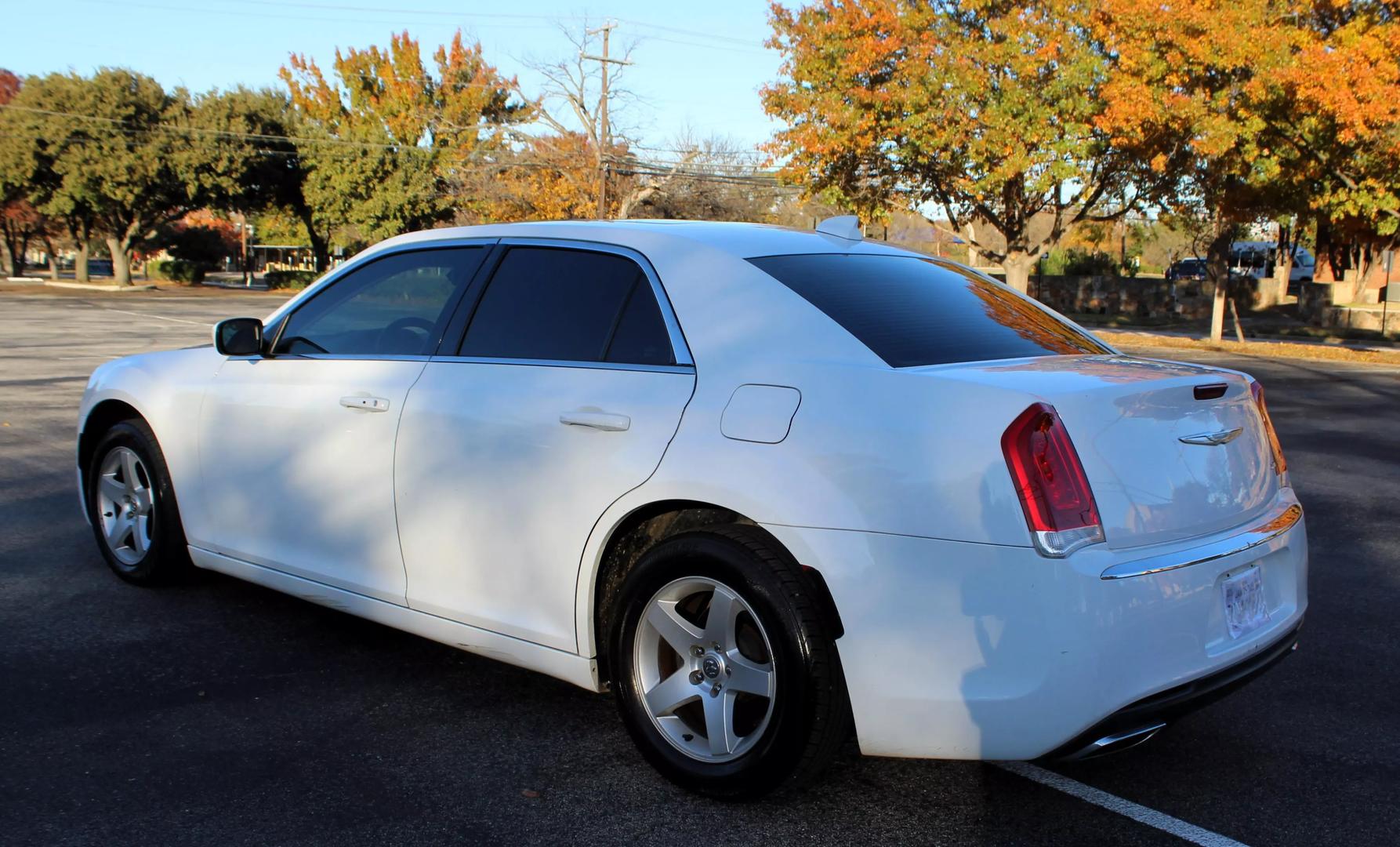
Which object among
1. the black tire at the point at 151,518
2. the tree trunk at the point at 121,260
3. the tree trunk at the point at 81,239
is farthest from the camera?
the tree trunk at the point at 81,239

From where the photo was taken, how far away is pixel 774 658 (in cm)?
312

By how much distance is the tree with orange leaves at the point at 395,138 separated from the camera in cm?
5803

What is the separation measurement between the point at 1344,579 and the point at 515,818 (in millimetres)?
4619

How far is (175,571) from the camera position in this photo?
519cm

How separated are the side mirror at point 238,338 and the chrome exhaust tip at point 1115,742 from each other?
135 inches

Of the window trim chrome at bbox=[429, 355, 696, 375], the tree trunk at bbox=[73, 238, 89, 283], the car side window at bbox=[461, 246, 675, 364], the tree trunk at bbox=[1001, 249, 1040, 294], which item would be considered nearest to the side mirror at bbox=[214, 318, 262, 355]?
the window trim chrome at bbox=[429, 355, 696, 375]

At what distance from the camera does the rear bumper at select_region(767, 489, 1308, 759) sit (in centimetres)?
281

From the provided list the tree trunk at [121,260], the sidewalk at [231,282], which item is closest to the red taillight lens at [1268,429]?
the tree trunk at [121,260]

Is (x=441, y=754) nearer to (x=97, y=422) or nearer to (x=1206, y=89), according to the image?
(x=97, y=422)

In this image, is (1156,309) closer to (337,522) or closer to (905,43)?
(905,43)

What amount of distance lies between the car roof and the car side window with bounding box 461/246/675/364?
69 mm

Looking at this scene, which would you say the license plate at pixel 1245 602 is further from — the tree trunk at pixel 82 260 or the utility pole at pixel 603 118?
the tree trunk at pixel 82 260

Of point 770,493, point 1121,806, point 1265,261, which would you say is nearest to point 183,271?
point 1265,261

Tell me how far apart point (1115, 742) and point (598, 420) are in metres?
1.65
